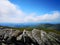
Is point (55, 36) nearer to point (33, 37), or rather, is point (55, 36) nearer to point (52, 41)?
point (52, 41)

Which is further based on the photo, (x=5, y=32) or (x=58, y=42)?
(x=5, y=32)

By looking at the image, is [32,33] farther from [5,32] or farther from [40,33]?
[5,32]

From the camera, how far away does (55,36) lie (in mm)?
48781

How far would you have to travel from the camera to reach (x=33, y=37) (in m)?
47.0

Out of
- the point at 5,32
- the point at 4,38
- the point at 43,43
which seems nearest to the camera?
the point at 43,43

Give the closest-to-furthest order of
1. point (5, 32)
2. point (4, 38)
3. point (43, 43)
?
point (43, 43), point (4, 38), point (5, 32)

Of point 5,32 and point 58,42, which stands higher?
point 5,32

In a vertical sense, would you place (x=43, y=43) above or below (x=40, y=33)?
below

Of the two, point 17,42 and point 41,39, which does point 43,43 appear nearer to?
point 41,39

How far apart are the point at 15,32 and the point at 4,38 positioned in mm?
4953

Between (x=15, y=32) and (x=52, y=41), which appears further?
(x=15, y=32)

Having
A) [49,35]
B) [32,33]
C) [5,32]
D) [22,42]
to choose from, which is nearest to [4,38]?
[5,32]

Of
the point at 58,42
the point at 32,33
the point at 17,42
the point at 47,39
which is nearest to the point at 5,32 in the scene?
the point at 17,42

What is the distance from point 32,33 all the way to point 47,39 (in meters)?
6.53
